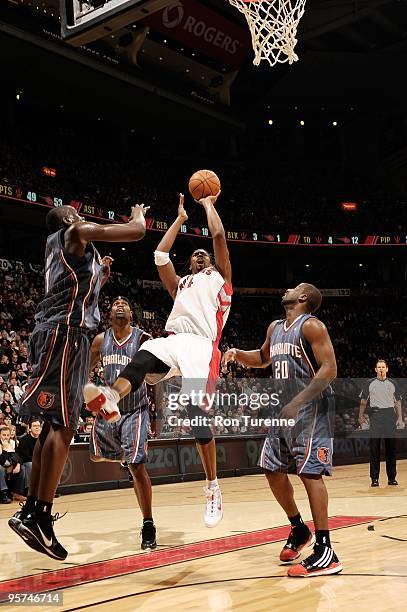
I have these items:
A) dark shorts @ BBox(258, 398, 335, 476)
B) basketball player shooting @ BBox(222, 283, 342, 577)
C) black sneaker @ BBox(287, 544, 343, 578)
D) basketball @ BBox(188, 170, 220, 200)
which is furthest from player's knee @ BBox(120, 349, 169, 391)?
black sneaker @ BBox(287, 544, 343, 578)

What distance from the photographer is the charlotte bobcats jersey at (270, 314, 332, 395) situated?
17.0 ft

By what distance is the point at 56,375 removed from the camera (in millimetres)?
4562

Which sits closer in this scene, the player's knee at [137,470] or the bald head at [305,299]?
the bald head at [305,299]

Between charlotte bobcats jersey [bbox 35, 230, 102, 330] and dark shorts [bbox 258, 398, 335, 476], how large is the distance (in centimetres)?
161

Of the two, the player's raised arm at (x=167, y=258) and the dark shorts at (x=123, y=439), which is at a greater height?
the player's raised arm at (x=167, y=258)

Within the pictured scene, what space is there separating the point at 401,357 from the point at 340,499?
18.0m

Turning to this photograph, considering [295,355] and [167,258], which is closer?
[295,355]

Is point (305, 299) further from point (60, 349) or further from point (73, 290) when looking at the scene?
point (60, 349)

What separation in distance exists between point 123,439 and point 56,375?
1856mm

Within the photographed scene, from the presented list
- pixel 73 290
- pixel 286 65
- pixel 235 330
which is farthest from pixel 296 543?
pixel 286 65

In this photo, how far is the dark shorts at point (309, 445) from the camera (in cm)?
495

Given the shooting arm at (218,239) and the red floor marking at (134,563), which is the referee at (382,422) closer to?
the red floor marking at (134,563)

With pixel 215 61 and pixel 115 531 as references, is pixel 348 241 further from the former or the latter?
pixel 115 531

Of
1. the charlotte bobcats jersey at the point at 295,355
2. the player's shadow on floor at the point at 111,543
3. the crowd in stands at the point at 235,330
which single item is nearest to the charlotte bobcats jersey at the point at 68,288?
the charlotte bobcats jersey at the point at 295,355
